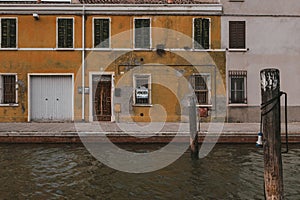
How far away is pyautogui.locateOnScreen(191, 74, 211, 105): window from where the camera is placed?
19.8m

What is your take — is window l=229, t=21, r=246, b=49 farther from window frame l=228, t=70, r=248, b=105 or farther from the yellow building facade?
window frame l=228, t=70, r=248, b=105

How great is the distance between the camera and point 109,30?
19.7 meters

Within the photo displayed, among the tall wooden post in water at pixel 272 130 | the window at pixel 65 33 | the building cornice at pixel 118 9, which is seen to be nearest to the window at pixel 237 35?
the building cornice at pixel 118 9

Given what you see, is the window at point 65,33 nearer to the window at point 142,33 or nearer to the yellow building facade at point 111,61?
the yellow building facade at point 111,61

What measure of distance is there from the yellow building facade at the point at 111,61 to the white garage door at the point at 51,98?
0.17 ft

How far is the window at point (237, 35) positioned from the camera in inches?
783

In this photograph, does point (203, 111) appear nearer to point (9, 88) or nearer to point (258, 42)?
point (258, 42)

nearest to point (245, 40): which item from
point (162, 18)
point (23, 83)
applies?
point (162, 18)

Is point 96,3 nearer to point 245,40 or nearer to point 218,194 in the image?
point 245,40

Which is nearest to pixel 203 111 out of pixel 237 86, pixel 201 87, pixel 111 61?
pixel 201 87

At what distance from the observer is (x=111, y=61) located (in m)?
19.7

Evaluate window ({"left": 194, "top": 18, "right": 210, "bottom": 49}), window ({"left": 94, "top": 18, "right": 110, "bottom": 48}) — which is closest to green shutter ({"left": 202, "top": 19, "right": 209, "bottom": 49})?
window ({"left": 194, "top": 18, "right": 210, "bottom": 49})

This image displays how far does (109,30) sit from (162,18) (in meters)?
2.83

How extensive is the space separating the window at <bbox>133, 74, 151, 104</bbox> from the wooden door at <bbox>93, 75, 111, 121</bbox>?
1418 mm
